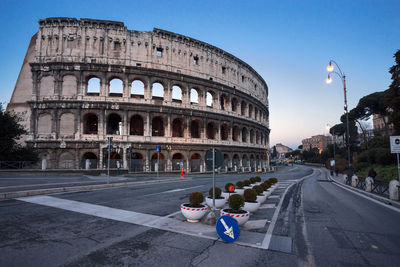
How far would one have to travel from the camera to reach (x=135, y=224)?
6.08 m

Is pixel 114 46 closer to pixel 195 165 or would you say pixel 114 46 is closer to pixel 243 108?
pixel 195 165

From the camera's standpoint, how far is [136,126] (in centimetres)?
3247

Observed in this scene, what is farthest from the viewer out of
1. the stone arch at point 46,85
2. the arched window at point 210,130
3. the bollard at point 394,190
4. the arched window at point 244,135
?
the arched window at point 244,135

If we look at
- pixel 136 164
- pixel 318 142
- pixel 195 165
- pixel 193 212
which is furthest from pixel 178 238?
pixel 318 142

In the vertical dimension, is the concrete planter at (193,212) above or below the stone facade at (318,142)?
below

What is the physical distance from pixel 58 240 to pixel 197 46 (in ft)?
116

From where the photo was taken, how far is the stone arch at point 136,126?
32.2 meters

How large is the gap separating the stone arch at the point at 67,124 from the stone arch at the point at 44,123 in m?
1.63

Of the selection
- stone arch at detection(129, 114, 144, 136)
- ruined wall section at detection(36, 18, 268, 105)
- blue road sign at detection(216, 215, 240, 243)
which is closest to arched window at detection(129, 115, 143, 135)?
stone arch at detection(129, 114, 144, 136)

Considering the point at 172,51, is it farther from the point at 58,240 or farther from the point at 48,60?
the point at 58,240

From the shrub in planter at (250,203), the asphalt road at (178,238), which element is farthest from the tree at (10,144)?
the shrub in planter at (250,203)

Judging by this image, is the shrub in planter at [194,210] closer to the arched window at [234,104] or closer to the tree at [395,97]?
the tree at [395,97]

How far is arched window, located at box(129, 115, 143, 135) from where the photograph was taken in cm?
3216

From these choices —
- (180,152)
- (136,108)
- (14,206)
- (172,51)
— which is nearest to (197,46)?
(172,51)
